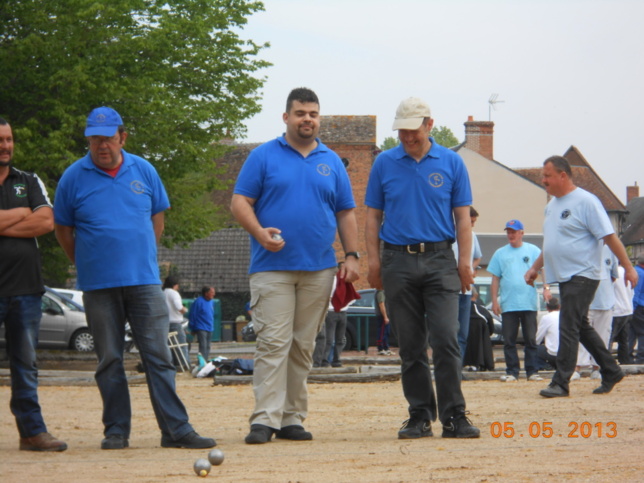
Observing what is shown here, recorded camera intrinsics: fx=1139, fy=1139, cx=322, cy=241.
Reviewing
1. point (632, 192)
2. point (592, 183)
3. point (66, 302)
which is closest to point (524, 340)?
point (66, 302)

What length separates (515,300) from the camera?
14.4 m

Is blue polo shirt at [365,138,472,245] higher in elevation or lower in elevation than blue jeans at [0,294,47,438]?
higher

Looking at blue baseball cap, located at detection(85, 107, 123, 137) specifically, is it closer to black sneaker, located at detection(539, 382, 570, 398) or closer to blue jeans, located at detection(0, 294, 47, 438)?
blue jeans, located at detection(0, 294, 47, 438)

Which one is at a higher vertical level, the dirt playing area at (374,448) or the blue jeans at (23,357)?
the blue jeans at (23,357)

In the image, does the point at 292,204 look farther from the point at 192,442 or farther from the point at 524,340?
the point at 524,340

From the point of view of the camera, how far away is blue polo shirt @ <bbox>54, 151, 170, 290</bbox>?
736 centimetres

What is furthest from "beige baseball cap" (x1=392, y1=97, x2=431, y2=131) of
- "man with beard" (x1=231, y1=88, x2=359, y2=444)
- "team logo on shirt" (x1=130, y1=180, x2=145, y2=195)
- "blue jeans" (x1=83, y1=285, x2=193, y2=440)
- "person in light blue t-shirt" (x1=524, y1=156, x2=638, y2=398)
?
"person in light blue t-shirt" (x1=524, y1=156, x2=638, y2=398)

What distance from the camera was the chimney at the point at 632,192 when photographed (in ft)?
386

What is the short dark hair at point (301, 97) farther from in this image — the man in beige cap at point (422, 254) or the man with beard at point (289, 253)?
the man in beige cap at point (422, 254)

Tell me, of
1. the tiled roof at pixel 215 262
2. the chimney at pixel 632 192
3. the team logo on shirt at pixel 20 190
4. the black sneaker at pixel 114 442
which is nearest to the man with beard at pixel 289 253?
the black sneaker at pixel 114 442

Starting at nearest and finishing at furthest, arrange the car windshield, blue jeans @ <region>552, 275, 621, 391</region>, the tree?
blue jeans @ <region>552, 275, 621, 391</region> < the tree < the car windshield

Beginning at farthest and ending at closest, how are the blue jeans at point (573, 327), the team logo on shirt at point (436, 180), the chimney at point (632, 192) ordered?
the chimney at point (632, 192), the blue jeans at point (573, 327), the team logo on shirt at point (436, 180)

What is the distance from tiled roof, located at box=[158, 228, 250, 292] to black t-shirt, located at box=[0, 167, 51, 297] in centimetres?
4548

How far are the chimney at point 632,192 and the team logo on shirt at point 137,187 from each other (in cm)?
11463
